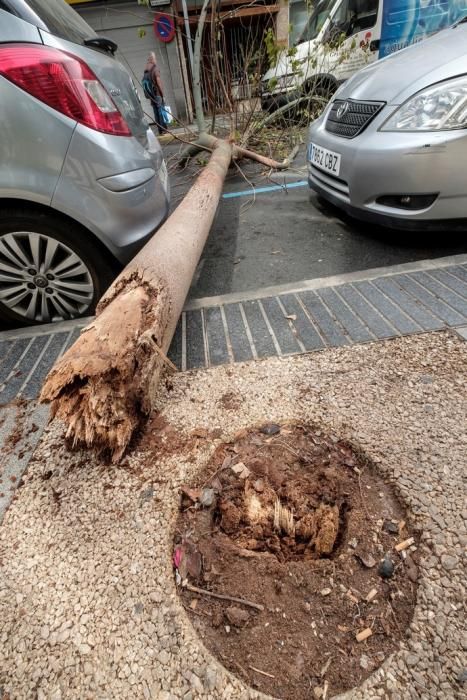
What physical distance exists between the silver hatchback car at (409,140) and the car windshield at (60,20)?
2220 millimetres

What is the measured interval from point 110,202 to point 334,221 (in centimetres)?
A: 265

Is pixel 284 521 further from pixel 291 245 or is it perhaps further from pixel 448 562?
pixel 291 245

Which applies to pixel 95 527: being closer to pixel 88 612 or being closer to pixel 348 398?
pixel 88 612

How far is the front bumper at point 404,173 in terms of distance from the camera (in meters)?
2.68

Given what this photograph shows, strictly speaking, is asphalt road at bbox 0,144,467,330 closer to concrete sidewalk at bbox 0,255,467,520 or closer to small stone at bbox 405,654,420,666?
concrete sidewalk at bbox 0,255,467,520

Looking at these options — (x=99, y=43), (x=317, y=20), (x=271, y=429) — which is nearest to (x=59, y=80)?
(x=99, y=43)

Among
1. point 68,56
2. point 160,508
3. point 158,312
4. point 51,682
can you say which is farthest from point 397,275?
point 51,682

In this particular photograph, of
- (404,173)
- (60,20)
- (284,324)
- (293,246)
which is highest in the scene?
(60,20)

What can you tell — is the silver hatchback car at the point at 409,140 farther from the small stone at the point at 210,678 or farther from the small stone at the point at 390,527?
the small stone at the point at 210,678

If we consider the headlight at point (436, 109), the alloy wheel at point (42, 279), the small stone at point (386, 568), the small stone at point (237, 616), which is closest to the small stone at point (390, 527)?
the small stone at point (386, 568)

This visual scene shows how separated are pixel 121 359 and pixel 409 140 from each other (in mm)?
2688

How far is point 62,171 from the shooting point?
2150 millimetres

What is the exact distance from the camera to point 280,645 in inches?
42.4

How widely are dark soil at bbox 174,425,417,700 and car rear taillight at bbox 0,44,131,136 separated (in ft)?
6.81
